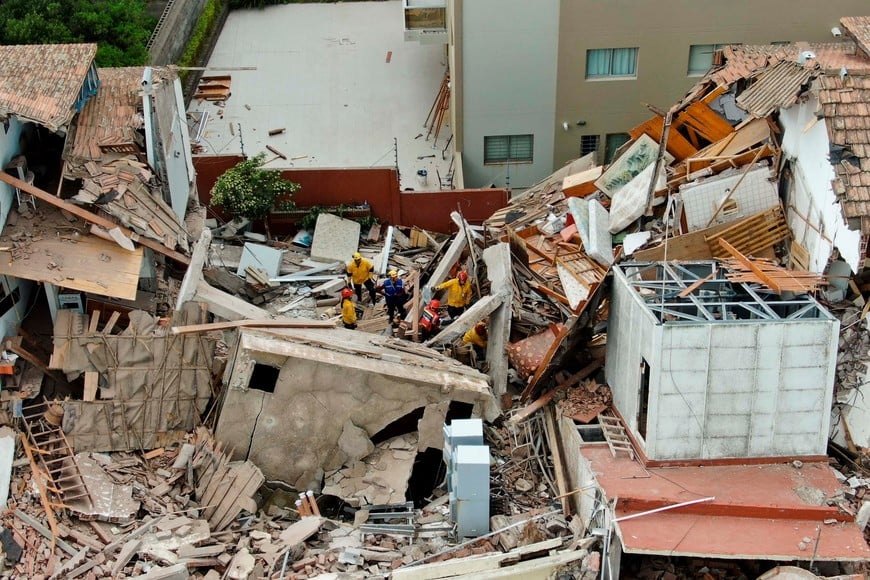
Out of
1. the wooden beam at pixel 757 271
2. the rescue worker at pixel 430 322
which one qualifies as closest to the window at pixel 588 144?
the rescue worker at pixel 430 322

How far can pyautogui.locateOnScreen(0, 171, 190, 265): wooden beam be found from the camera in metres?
16.1

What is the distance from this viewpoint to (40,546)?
1323 centimetres

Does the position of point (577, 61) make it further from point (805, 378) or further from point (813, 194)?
point (805, 378)

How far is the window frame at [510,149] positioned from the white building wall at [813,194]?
11.7 m

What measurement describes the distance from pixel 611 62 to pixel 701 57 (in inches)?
103

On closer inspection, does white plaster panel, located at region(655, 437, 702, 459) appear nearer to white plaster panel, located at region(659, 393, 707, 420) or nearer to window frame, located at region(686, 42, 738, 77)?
white plaster panel, located at region(659, 393, 707, 420)

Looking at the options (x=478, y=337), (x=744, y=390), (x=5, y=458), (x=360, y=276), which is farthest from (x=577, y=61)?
(x=5, y=458)

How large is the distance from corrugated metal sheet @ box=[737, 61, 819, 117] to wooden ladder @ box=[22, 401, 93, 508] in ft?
42.2

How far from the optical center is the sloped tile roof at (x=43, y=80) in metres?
16.4

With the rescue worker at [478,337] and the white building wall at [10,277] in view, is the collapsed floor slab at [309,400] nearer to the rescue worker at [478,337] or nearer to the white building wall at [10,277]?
the rescue worker at [478,337]

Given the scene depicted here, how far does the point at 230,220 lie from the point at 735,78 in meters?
13.2

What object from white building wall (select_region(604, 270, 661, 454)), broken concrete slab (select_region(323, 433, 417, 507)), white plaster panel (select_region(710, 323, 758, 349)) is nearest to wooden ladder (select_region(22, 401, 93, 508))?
broken concrete slab (select_region(323, 433, 417, 507))

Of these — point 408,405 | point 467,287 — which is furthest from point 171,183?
point 408,405

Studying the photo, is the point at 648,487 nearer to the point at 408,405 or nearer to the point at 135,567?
the point at 408,405
